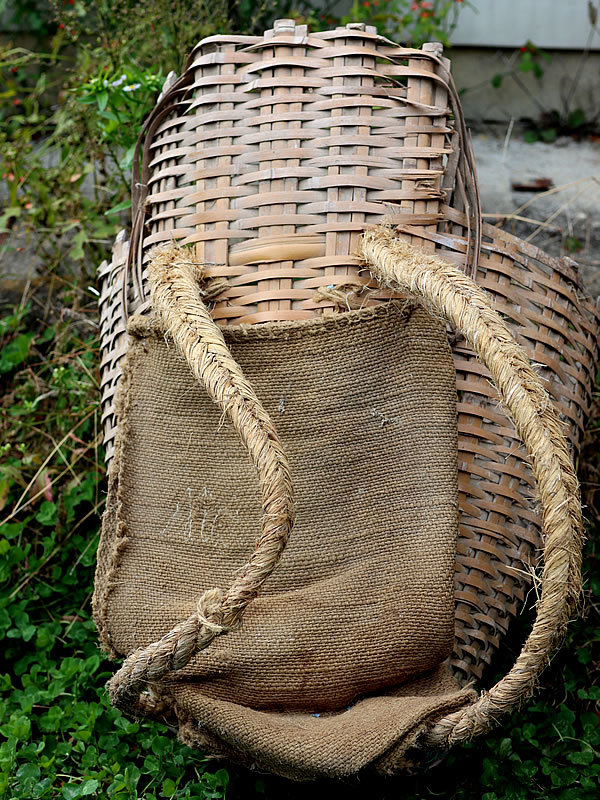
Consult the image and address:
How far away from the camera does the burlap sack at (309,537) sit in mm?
1194

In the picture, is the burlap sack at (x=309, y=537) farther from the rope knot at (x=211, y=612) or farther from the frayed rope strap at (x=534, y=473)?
the rope knot at (x=211, y=612)

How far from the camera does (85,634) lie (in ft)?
5.71

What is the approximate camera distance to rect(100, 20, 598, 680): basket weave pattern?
4.36 ft

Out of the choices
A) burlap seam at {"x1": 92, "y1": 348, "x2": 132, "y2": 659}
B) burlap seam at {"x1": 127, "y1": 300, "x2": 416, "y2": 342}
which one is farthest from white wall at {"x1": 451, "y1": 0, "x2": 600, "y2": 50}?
burlap seam at {"x1": 92, "y1": 348, "x2": 132, "y2": 659}

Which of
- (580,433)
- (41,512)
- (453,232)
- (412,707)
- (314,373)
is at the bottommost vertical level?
(41,512)

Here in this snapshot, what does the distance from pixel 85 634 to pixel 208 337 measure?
82 cm

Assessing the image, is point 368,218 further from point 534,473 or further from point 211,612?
point 211,612

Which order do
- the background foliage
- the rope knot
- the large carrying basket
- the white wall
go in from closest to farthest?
the rope knot → the large carrying basket → the background foliage → the white wall

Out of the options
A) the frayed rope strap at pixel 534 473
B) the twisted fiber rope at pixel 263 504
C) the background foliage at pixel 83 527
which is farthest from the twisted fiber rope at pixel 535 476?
the background foliage at pixel 83 527

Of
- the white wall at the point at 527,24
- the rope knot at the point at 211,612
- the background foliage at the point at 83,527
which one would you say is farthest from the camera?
→ the white wall at the point at 527,24

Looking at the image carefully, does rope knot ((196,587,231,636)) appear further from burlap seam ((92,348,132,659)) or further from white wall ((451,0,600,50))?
white wall ((451,0,600,50))

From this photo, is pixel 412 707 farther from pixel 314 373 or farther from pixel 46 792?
pixel 46 792

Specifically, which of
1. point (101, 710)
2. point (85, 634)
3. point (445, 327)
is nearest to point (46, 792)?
point (101, 710)

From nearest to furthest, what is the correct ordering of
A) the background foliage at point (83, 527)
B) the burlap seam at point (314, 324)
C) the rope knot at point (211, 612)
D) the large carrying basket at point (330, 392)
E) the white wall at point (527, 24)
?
1. the rope knot at point (211, 612)
2. the large carrying basket at point (330, 392)
3. the burlap seam at point (314, 324)
4. the background foliage at point (83, 527)
5. the white wall at point (527, 24)
